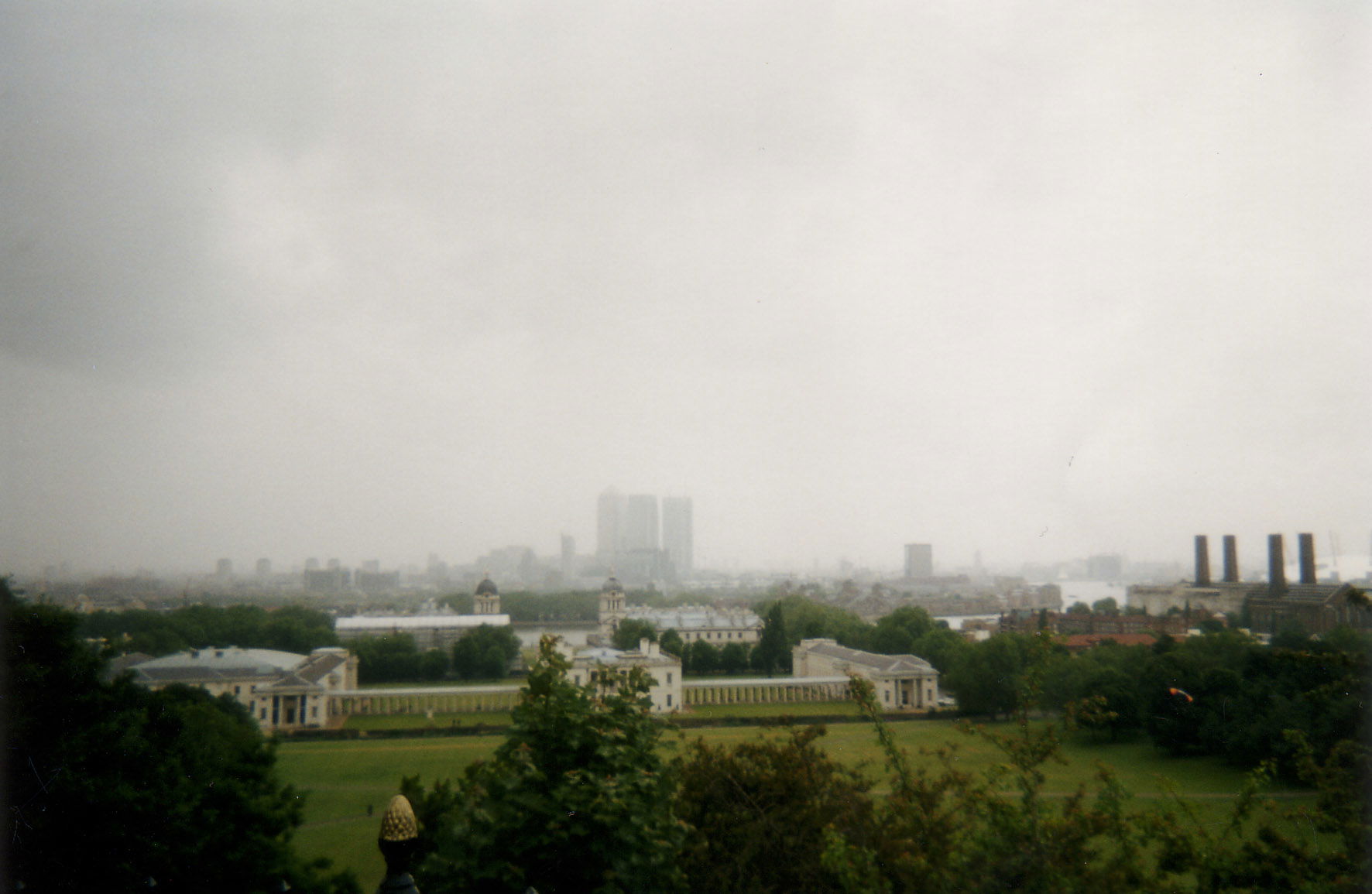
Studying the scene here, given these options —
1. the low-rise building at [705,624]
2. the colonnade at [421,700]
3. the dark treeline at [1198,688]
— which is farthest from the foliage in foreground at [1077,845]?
the low-rise building at [705,624]

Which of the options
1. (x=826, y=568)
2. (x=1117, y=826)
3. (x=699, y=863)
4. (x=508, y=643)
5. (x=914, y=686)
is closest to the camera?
(x=1117, y=826)

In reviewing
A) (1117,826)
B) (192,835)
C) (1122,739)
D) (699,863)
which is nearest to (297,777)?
(192,835)

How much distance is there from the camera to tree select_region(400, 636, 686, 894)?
357cm

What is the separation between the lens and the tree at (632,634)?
3434cm

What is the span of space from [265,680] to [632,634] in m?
17.0

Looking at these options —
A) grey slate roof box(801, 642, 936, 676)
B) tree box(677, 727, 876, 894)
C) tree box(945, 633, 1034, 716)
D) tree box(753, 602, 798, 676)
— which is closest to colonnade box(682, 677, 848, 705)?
grey slate roof box(801, 642, 936, 676)

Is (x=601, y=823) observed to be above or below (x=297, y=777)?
above

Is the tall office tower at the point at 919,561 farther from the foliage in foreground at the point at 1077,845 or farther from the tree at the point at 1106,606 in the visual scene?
the foliage in foreground at the point at 1077,845

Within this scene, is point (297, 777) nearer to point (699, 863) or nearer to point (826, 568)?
point (699, 863)

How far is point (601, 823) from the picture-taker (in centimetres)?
Result: 373

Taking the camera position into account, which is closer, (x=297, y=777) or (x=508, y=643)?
(x=297, y=777)

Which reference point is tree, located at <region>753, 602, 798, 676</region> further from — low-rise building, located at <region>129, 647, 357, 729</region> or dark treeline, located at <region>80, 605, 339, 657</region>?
dark treeline, located at <region>80, 605, 339, 657</region>

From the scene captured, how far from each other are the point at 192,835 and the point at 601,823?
4680 millimetres

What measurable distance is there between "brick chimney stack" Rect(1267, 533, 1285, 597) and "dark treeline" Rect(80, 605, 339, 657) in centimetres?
4388
